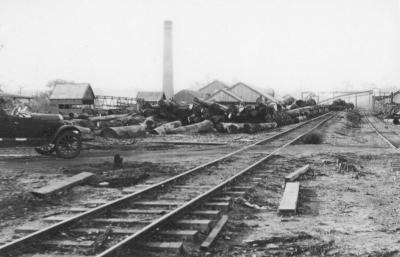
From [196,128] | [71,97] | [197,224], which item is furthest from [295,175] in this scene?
[71,97]

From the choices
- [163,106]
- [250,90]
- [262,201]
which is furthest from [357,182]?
[250,90]

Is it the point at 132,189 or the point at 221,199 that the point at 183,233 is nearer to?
the point at 221,199

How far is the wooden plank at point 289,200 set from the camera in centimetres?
708

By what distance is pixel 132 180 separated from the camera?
31.8 ft

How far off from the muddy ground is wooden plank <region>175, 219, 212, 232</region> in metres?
0.28

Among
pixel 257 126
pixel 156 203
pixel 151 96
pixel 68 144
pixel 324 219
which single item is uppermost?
pixel 151 96

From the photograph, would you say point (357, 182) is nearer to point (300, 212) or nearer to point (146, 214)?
point (300, 212)

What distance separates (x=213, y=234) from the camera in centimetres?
572

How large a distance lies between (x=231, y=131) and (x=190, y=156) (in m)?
10.2

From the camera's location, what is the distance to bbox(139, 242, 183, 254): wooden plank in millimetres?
5193

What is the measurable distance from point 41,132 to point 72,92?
132 feet

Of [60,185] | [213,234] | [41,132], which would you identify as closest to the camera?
[213,234]

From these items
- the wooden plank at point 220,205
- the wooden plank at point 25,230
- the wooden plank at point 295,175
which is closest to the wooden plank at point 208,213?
the wooden plank at point 220,205

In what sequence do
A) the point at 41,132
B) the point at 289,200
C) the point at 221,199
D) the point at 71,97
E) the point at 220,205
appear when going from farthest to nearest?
the point at 71,97, the point at 41,132, the point at 221,199, the point at 289,200, the point at 220,205
